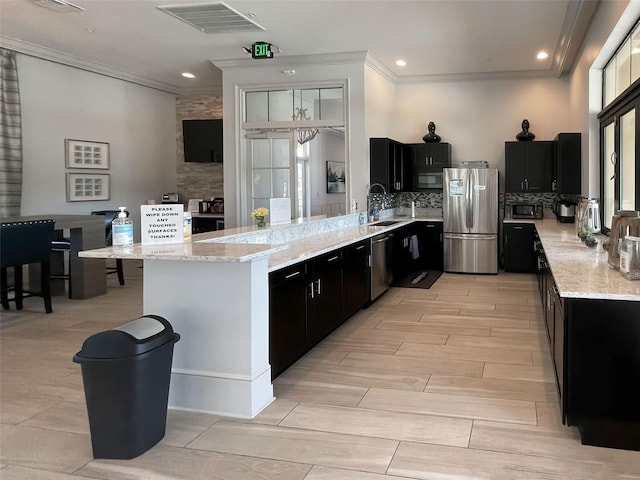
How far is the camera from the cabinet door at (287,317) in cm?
368

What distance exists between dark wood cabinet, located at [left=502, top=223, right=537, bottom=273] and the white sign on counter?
6.14 meters

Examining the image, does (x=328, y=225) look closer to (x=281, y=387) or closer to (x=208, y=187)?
(x=281, y=387)

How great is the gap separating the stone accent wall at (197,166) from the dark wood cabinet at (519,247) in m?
5.08

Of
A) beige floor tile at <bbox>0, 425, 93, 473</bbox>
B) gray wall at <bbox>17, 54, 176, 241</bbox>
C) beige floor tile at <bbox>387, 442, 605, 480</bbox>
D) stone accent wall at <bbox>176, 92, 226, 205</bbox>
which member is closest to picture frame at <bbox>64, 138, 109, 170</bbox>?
gray wall at <bbox>17, 54, 176, 241</bbox>

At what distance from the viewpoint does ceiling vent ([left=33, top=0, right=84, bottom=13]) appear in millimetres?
5801

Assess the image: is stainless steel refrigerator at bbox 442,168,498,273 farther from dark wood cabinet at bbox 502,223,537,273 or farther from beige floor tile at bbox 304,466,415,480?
beige floor tile at bbox 304,466,415,480

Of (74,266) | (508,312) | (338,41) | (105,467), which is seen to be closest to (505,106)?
(338,41)

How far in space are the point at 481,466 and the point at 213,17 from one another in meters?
5.15

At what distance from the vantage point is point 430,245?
8938mm

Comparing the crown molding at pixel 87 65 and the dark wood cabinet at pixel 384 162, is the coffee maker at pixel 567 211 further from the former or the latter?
the crown molding at pixel 87 65

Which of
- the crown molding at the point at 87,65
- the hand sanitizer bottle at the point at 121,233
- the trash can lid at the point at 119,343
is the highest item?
the crown molding at the point at 87,65

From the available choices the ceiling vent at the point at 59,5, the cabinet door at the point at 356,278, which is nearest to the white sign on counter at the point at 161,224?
the cabinet door at the point at 356,278

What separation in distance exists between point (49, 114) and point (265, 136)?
119 inches

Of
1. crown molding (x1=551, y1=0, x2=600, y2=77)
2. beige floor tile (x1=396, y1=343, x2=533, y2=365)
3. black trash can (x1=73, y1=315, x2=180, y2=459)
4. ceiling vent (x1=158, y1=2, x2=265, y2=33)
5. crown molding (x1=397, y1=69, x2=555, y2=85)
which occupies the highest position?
crown molding (x1=397, y1=69, x2=555, y2=85)
